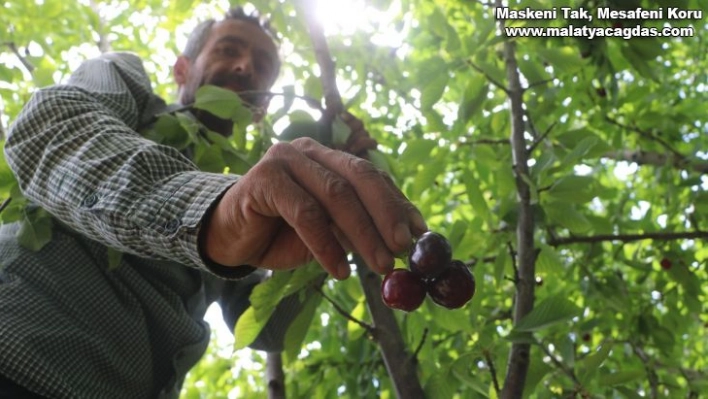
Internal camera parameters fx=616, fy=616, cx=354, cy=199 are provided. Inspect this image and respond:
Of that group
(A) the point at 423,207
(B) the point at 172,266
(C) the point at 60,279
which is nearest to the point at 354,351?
(A) the point at 423,207

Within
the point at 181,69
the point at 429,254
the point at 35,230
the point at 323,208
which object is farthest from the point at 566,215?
the point at 181,69

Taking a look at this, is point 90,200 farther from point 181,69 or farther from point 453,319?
point 181,69

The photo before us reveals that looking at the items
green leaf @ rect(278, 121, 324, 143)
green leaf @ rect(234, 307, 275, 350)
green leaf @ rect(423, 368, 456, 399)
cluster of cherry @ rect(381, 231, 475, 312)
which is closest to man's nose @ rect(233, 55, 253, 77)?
green leaf @ rect(278, 121, 324, 143)

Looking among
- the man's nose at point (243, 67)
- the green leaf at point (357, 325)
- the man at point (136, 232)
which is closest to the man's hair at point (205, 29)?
the man's nose at point (243, 67)

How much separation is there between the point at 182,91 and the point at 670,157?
86.2 inches

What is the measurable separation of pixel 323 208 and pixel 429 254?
16 centimetres

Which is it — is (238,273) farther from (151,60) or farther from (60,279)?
(151,60)

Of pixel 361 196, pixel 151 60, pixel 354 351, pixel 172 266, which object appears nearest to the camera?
pixel 361 196

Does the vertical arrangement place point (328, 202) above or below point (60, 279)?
above

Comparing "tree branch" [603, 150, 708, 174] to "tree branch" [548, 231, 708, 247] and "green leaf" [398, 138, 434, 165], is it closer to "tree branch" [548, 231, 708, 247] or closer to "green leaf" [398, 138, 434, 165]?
"tree branch" [548, 231, 708, 247]

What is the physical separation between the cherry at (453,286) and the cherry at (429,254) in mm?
26

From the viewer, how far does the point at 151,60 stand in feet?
14.8

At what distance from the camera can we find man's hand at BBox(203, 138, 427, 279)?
0.79 meters

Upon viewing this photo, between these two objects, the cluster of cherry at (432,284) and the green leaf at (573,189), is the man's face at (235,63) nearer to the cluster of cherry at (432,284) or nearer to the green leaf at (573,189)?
the green leaf at (573,189)
